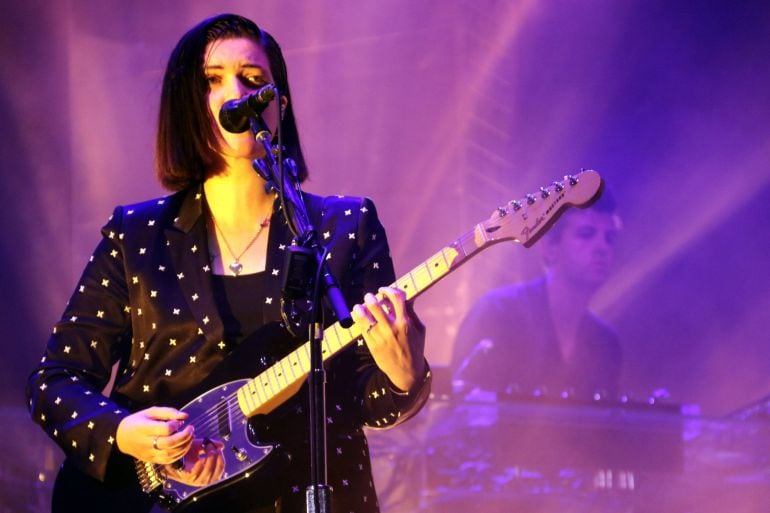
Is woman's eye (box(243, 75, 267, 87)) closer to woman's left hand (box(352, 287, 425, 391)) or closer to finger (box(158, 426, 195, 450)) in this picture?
woman's left hand (box(352, 287, 425, 391))

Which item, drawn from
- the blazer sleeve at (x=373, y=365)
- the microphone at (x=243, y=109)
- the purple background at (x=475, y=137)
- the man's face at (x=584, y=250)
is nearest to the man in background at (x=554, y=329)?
the man's face at (x=584, y=250)

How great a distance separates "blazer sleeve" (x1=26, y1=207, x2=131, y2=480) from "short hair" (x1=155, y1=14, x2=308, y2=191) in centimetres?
23

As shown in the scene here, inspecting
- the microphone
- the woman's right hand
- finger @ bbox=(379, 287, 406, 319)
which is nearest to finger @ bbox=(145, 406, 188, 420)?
the woman's right hand

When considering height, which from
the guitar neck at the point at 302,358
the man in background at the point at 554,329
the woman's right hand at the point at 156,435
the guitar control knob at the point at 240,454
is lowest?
the man in background at the point at 554,329

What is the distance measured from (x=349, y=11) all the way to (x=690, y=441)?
110 inches

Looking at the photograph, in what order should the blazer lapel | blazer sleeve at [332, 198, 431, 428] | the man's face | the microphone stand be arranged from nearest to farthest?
the microphone stand
blazer sleeve at [332, 198, 431, 428]
the blazer lapel
the man's face

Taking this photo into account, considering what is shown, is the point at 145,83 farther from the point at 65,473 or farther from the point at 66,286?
the point at 65,473

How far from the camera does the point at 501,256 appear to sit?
4773 millimetres

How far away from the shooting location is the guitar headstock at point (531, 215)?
2.19 metres

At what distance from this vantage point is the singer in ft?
6.79

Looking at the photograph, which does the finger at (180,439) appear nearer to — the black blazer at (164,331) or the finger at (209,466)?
the finger at (209,466)

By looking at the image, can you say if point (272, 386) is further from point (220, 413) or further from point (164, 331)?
point (164, 331)

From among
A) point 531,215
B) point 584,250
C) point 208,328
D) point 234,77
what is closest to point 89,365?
point 208,328

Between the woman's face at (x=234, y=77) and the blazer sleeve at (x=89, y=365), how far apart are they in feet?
1.39
